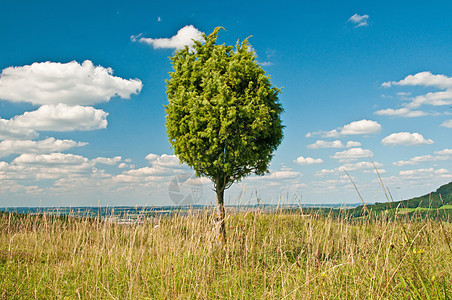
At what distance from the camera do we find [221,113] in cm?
843

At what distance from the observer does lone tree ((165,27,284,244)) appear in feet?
28.0

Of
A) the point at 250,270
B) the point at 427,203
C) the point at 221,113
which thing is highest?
the point at 221,113

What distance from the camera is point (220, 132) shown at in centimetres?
841

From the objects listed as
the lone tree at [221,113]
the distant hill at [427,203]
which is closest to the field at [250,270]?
the distant hill at [427,203]

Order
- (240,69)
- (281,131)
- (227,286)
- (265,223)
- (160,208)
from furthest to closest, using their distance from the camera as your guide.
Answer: (265,223) → (281,131) → (240,69) → (160,208) → (227,286)

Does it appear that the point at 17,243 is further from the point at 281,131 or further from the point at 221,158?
the point at 281,131

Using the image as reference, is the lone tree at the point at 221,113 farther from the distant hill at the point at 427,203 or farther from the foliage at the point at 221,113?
the distant hill at the point at 427,203

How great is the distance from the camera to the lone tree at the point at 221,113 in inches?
336

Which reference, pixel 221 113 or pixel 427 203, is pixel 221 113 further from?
pixel 427 203

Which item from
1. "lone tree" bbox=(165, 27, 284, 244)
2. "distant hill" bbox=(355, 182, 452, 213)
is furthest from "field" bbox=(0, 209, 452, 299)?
"lone tree" bbox=(165, 27, 284, 244)

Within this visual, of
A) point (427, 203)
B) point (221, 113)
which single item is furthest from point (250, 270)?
point (427, 203)

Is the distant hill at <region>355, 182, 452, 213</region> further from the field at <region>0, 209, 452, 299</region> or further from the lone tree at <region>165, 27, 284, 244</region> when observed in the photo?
the lone tree at <region>165, 27, 284, 244</region>

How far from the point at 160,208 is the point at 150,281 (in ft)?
7.49

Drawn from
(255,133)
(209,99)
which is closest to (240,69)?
(209,99)
